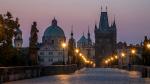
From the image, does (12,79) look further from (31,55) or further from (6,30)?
(31,55)

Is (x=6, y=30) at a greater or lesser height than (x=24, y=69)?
greater

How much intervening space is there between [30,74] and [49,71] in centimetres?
1371

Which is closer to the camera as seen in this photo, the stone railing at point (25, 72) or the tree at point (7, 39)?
the stone railing at point (25, 72)

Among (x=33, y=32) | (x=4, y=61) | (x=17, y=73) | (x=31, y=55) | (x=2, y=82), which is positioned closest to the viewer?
(x=2, y=82)

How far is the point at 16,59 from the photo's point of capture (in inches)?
2702

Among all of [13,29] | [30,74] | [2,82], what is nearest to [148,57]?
[13,29]

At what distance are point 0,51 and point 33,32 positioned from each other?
28.3m

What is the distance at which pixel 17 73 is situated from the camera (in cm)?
4462

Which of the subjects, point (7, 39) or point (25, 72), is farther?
point (7, 39)

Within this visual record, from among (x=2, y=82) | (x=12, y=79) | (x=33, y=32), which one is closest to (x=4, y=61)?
(x=12, y=79)

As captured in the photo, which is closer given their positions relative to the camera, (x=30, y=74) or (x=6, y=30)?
(x=30, y=74)

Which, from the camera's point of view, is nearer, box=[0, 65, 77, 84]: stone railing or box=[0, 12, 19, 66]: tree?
box=[0, 65, 77, 84]: stone railing

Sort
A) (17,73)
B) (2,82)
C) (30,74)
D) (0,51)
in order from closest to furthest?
(2,82), (17,73), (30,74), (0,51)

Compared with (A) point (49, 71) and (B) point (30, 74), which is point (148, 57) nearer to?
(A) point (49, 71)
